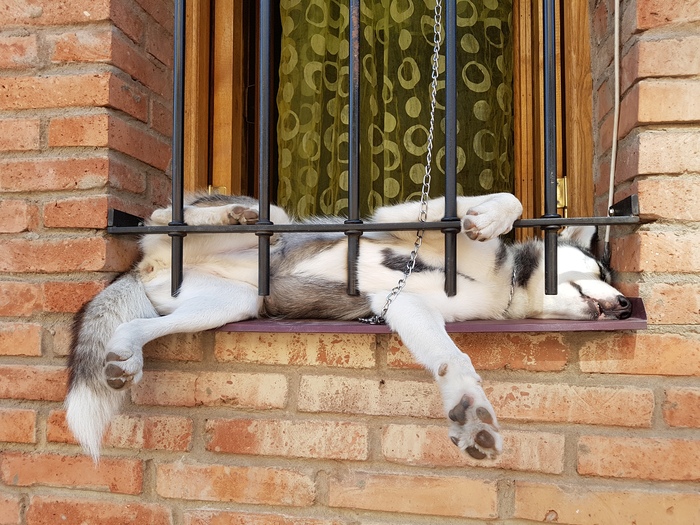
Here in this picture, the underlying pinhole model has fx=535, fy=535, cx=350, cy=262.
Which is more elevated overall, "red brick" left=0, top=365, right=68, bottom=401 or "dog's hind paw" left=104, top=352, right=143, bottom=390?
"dog's hind paw" left=104, top=352, right=143, bottom=390

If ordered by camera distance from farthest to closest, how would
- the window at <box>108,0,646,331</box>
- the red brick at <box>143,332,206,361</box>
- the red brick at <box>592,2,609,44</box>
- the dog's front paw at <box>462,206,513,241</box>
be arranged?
the window at <box>108,0,646,331</box> → the red brick at <box>592,2,609,44</box> → the red brick at <box>143,332,206,361</box> → the dog's front paw at <box>462,206,513,241</box>

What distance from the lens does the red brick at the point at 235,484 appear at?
1481 millimetres

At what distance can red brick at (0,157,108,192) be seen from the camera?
5.14 ft

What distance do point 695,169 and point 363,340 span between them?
96 centimetres

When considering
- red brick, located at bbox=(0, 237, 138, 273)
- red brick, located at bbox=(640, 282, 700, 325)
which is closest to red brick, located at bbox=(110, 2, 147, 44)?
red brick, located at bbox=(0, 237, 138, 273)

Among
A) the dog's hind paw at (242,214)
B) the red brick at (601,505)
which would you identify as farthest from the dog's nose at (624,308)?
the dog's hind paw at (242,214)

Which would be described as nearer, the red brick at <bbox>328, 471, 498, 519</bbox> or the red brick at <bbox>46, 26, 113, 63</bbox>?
the red brick at <bbox>328, 471, 498, 519</bbox>

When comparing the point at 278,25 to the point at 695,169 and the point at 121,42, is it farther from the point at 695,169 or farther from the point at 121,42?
the point at 695,169

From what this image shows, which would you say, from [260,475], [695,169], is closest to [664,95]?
[695,169]

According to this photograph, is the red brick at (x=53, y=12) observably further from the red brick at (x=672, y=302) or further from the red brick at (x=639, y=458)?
the red brick at (x=639, y=458)

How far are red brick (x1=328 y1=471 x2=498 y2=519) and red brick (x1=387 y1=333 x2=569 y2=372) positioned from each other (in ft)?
1.01

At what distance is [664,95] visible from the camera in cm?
137

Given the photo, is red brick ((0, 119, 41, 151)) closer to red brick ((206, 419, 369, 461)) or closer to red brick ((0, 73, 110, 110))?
red brick ((0, 73, 110, 110))

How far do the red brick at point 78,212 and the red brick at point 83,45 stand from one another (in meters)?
0.41
